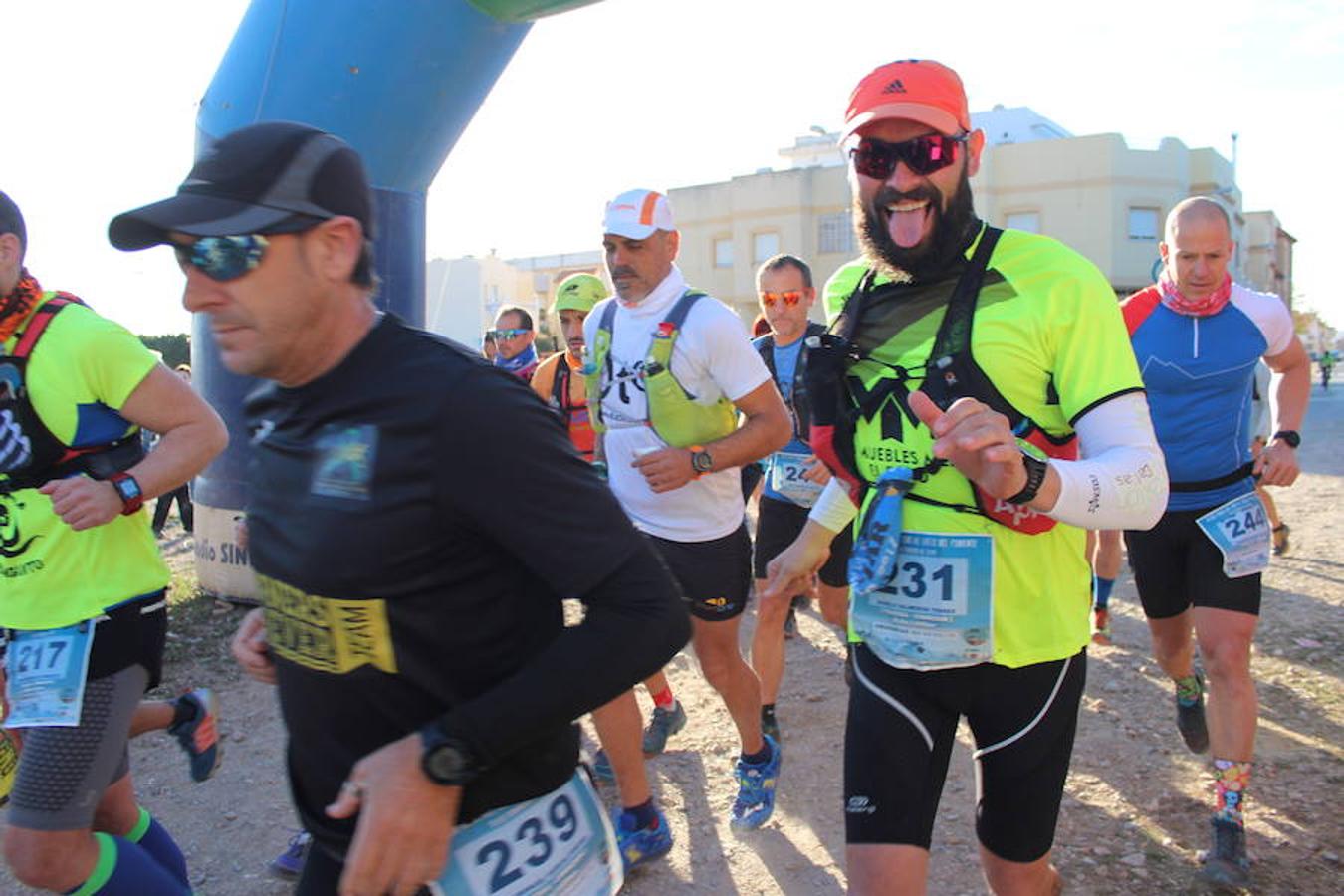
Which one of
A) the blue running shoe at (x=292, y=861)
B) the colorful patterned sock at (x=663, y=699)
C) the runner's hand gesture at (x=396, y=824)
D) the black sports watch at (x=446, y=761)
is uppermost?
the black sports watch at (x=446, y=761)

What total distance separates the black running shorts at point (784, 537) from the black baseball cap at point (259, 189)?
3735 millimetres

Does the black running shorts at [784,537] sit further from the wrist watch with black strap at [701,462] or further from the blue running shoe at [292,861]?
the blue running shoe at [292,861]

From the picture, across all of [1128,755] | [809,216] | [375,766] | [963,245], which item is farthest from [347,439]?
[809,216]

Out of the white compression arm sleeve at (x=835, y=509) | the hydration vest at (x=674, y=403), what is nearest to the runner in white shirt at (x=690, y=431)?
the hydration vest at (x=674, y=403)

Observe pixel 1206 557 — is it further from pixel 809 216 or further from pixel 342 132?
pixel 809 216

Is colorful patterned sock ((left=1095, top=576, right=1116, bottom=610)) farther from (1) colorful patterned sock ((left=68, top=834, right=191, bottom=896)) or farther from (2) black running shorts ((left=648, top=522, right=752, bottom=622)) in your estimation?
(1) colorful patterned sock ((left=68, top=834, right=191, bottom=896))

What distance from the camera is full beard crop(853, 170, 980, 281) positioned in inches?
95.3

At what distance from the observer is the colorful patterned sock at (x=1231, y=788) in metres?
3.61

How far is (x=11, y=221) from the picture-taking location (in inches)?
120

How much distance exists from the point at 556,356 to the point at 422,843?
4.91 metres

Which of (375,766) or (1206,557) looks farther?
(1206,557)

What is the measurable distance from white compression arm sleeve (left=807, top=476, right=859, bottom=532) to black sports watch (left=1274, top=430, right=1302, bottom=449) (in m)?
2.51

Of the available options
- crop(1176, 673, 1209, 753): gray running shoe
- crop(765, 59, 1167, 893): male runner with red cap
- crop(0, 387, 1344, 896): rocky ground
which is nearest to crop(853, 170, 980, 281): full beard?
crop(765, 59, 1167, 893): male runner with red cap

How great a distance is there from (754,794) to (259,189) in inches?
128
